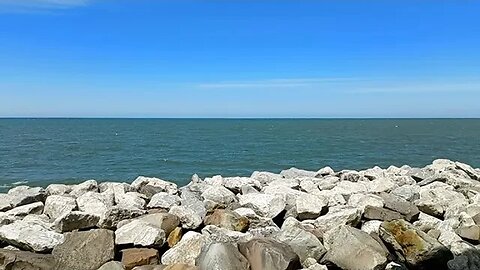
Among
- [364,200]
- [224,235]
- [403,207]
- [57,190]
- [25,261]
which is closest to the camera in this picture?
[25,261]

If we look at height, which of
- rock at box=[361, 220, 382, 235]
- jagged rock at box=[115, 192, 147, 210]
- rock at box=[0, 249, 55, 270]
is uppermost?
jagged rock at box=[115, 192, 147, 210]

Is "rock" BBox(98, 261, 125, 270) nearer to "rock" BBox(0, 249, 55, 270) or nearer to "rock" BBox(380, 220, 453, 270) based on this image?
"rock" BBox(0, 249, 55, 270)

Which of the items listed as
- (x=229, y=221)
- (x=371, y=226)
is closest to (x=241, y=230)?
(x=229, y=221)

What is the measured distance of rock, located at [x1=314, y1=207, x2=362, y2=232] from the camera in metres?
6.59

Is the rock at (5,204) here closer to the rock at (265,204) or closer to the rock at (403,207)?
the rock at (265,204)

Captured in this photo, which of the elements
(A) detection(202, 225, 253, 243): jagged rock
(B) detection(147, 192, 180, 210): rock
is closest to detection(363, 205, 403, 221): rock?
(A) detection(202, 225, 253, 243): jagged rock

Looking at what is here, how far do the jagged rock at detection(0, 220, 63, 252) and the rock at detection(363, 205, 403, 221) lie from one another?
4.22m

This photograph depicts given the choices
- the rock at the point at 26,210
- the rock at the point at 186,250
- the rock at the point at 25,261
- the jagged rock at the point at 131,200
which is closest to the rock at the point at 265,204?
the rock at the point at 186,250

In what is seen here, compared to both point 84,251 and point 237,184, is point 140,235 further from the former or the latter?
point 237,184

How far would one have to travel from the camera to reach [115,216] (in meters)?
6.37

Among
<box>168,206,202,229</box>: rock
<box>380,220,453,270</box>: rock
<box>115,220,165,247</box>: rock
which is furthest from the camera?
<box>168,206,202,229</box>: rock

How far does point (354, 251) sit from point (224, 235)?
1.61m

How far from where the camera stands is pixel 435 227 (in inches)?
267

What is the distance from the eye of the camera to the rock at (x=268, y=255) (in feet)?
17.1
